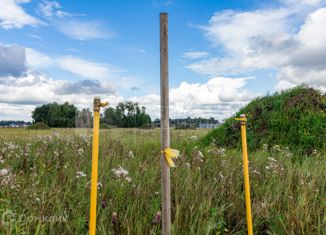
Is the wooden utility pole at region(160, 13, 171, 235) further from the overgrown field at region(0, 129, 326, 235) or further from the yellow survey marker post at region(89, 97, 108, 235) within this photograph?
the yellow survey marker post at region(89, 97, 108, 235)

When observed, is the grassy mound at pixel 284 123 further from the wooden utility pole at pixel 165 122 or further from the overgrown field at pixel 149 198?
the wooden utility pole at pixel 165 122

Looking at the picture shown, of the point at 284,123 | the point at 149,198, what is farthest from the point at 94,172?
the point at 284,123

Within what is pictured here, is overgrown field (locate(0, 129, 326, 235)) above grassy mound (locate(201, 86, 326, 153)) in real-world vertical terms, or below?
below

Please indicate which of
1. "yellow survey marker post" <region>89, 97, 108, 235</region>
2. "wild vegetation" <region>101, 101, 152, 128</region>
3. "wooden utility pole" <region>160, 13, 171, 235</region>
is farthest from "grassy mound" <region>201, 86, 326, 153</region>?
"yellow survey marker post" <region>89, 97, 108, 235</region>

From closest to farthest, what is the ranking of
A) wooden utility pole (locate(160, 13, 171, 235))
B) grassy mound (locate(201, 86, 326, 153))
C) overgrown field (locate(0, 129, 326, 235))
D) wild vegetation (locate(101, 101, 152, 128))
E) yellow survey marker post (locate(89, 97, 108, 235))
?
yellow survey marker post (locate(89, 97, 108, 235))
wooden utility pole (locate(160, 13, 171, 235))
overgrown field (locate(0, 129, 326, 235))
wild vegetation (locate(101, 101, 152, 128))
grassy mound (locate(201, 86, 326, 153))

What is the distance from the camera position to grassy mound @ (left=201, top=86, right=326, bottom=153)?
7.99m

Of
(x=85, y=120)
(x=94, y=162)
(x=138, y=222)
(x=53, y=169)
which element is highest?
(x=85, y=120)

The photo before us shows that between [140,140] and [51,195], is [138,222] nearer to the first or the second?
[51,195]

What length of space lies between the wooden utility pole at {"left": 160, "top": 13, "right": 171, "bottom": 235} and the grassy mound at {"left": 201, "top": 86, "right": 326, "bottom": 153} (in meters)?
5.53

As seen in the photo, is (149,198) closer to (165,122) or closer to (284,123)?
(165,122)

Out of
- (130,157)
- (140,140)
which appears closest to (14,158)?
(130,157)

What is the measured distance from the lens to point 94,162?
2.65 meters

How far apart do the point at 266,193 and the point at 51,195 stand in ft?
8.91

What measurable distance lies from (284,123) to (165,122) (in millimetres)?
6277
